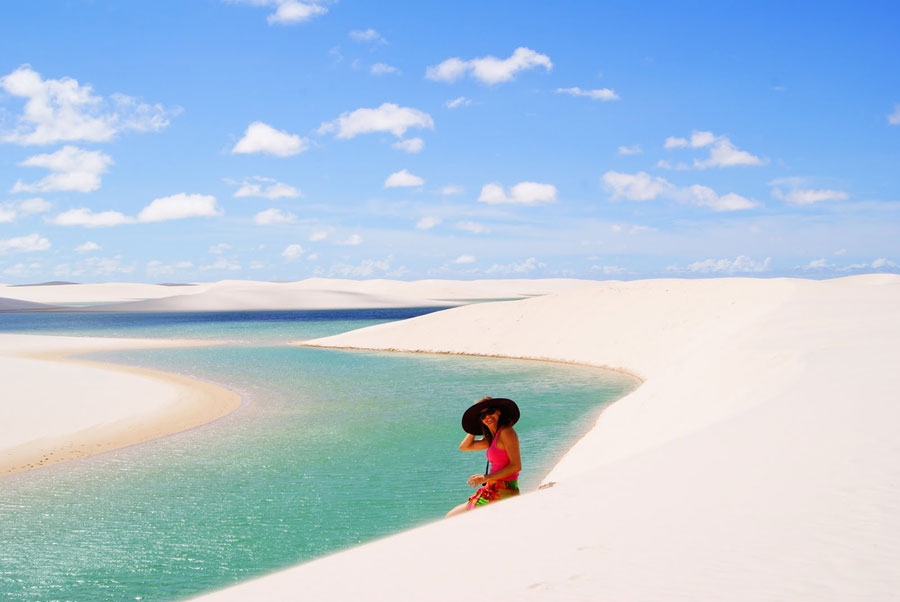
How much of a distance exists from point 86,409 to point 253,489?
883 centimetres

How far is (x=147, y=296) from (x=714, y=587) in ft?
691

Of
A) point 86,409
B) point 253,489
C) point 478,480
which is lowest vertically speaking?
point 253,489

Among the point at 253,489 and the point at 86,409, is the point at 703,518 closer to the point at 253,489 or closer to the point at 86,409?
the point at 253,489

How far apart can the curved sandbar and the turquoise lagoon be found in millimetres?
727

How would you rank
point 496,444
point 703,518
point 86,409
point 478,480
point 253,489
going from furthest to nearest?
point 86,409 → point 253,489 → point 478,480 → point 496,444 → point 703,518

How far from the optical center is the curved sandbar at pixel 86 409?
46.6 feet

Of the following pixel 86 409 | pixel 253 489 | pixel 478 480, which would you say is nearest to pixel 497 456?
pixel 478 480

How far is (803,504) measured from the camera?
6.04 metres

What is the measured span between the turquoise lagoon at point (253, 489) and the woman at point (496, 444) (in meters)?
2.58

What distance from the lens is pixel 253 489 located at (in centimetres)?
1115

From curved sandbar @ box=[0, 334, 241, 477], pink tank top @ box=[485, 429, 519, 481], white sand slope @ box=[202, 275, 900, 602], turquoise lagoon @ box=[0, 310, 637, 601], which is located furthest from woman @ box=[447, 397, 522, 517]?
curved sandbar @ box=[0, 334, 241, 477]

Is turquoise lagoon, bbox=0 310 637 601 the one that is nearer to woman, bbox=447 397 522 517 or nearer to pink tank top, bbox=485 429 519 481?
woman, bbox=447 397 522 517

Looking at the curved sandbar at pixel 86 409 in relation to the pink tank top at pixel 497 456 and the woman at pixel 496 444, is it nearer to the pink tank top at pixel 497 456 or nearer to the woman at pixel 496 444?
the woman at pixel 496 444

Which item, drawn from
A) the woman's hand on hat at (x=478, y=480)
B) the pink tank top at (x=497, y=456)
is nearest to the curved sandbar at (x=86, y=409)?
the woman's hand on hat at (x=478, y=480)
